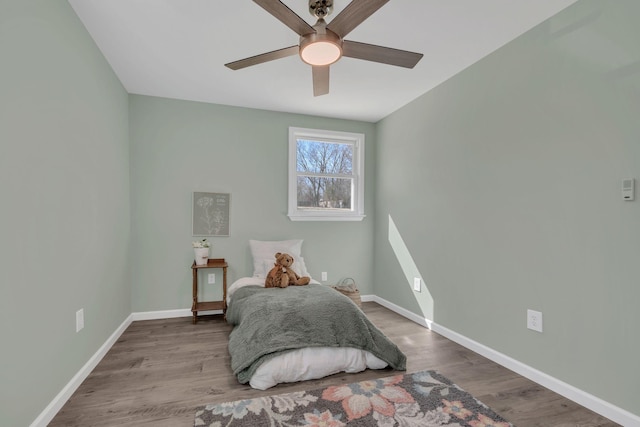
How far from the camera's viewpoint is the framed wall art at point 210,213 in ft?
12.5

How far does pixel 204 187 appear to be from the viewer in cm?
384

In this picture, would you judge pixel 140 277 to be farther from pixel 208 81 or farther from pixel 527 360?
pixel 527 360

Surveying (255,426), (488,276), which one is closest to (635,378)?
(488,276)

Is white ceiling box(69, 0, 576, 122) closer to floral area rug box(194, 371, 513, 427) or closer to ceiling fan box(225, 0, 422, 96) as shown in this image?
ceiling fan box(225, 0, 422, 96)

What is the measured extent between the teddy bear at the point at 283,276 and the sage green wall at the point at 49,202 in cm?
144

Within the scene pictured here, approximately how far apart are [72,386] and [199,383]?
79 centimetres

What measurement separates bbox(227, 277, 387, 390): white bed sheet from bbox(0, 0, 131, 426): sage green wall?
1.22 metres

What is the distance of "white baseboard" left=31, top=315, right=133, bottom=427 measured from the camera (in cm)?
175

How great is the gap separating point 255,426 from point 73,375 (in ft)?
4.38

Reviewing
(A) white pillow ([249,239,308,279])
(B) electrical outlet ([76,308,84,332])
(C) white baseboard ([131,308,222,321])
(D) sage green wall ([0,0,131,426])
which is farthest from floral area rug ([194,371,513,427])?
(C) white baseboard ([131,308,222,321])

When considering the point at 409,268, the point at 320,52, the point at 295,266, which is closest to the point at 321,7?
the point at 320,52

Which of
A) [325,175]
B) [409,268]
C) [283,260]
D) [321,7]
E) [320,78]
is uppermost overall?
[321,7]

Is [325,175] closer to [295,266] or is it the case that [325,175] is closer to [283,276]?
[295,266]

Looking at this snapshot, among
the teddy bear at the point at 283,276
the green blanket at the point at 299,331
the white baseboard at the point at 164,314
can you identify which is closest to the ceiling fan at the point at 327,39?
the green blanket at the point at 299,331
